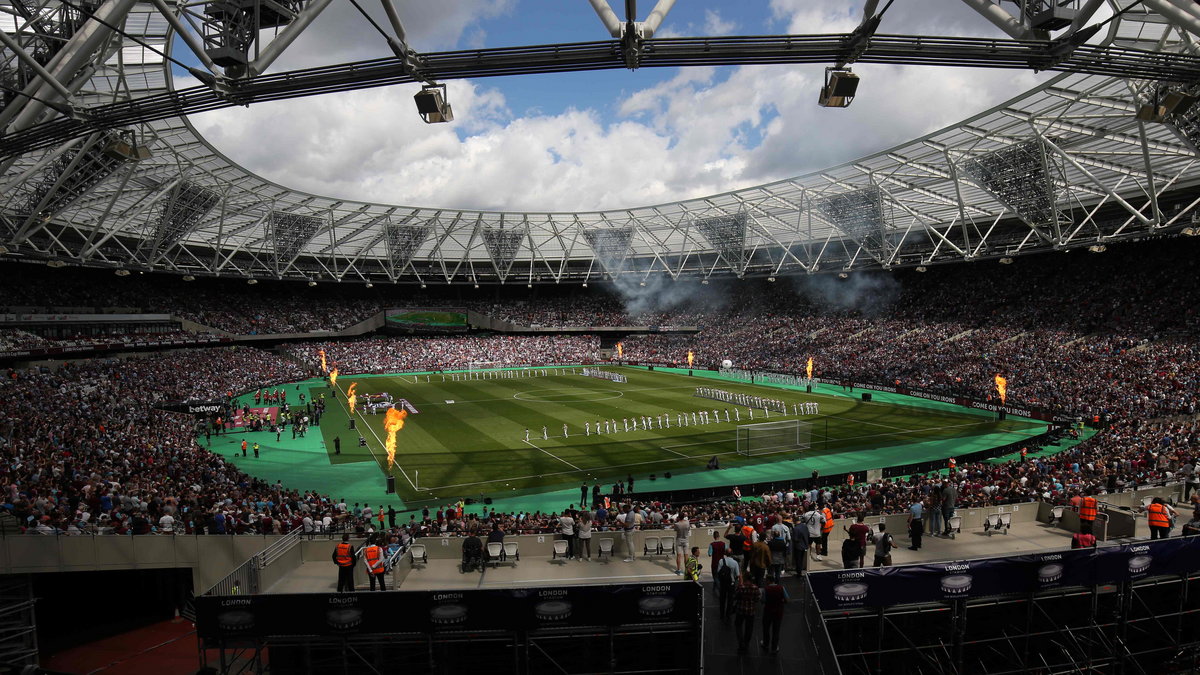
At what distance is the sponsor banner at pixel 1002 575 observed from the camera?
431 inches

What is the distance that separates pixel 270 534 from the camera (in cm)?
1588

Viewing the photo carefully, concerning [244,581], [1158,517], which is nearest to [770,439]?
[1158,517]

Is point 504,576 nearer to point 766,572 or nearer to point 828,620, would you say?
point 766,572

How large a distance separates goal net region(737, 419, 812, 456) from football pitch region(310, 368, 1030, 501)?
0.47 m

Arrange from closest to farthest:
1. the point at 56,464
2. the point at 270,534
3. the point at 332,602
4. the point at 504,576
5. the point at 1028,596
→ the point at 332,602
the point at 1028,596
the point at 504,576
the point at 270,534
the point at 56,464

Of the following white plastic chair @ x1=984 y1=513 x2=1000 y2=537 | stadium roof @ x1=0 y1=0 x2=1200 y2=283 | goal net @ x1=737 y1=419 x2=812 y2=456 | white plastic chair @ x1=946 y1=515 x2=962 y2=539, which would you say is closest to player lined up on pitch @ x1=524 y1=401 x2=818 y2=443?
goal net @ x1=737 y1=419 x2=812 y2=456

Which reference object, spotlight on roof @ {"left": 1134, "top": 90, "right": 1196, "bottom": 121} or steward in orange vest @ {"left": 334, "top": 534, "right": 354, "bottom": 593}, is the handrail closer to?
steward in orange vest @ {"left": 334, "top": 534, "right": 354, "bottom": 593}

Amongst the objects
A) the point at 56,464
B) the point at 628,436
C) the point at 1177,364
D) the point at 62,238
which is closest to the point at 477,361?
the point at 62,238

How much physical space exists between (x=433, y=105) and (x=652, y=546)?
1011cm

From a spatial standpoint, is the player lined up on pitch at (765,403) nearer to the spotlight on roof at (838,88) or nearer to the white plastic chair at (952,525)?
the white plastic chair at (952,525)

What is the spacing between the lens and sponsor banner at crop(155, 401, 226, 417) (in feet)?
131

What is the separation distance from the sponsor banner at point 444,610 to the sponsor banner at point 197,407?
110 feet

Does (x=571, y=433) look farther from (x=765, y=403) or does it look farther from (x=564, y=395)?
(x=564, y=395)

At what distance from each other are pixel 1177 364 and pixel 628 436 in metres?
30.1
